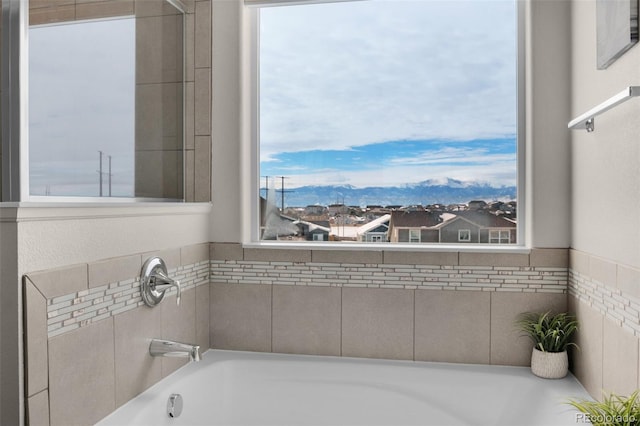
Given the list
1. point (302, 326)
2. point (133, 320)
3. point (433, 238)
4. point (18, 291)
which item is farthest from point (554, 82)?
point (18, 291)

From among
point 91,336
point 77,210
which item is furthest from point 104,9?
point 91,336

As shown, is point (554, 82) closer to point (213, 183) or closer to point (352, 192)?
point (352, 192)

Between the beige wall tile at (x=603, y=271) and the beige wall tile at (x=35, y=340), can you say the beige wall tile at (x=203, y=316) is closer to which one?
the beige wall tile at (x=35, y=340)

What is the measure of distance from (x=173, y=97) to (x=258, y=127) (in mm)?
427

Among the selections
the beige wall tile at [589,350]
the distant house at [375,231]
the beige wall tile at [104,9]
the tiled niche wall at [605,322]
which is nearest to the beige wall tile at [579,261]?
the tiled niche wall at [605,322]

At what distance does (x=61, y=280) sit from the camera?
60.9 inches

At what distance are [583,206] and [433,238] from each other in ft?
2.17

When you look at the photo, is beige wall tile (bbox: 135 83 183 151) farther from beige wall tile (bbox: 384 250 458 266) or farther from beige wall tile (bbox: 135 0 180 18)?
beige wall tile (bbox: 384 250 458 266)

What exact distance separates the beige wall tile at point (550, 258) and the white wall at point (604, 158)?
9cm

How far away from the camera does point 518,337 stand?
2.32 m

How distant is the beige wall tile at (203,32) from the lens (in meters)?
2.60

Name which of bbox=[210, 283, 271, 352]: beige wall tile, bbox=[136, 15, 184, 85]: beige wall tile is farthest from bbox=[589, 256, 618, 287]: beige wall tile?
bbox=[136, 15, 184, 85]: beige wall tile

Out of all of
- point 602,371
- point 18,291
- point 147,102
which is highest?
point 147,102

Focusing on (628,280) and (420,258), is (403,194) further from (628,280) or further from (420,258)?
(628,280)
